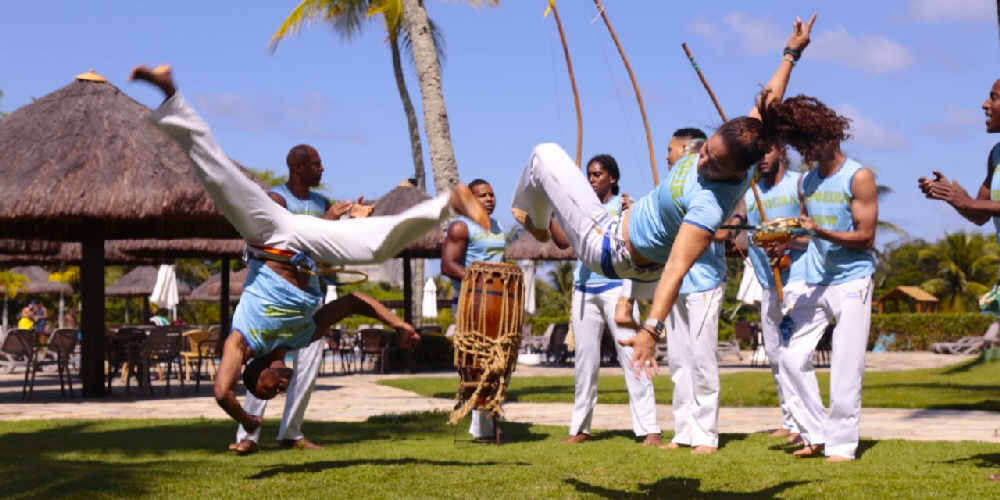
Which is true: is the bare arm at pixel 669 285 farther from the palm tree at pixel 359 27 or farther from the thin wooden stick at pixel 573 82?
the palm tree at pixel 359 27

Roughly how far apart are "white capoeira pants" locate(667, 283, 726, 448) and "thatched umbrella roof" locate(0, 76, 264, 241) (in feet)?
24.6

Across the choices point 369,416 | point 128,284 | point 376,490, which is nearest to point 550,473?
point 376,490

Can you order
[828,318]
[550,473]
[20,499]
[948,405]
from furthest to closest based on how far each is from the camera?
1. [948,405]
2. [828,318]
3. [550,473]
4. [20,499]

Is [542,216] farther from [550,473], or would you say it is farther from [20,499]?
[20,499]

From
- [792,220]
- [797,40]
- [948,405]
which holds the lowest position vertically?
[948,405]

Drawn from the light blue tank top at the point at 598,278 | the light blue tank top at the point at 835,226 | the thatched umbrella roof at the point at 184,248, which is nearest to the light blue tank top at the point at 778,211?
the light blue tank top at the point at 835,226

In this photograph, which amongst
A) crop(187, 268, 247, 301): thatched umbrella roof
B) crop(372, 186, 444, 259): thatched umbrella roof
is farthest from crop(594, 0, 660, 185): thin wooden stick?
crop(187, 268, 247, 301): thatched umbrella roof

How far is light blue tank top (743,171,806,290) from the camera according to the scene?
8.51 m

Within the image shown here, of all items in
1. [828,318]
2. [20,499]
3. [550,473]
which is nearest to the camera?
[20,499]

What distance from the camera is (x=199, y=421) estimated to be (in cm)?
1148

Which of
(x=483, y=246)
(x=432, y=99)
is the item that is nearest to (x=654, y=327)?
(x=483, y=246)

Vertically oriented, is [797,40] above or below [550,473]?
above

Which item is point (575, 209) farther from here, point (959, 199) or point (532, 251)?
point (532, 251)

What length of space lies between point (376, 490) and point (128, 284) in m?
29.7
